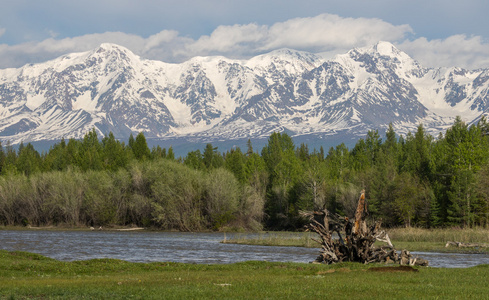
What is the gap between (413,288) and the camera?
31.7m

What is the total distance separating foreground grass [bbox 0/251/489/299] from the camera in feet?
94.7

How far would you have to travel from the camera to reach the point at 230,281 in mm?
34875

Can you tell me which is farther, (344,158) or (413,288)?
(344,158)

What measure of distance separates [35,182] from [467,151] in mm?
91524

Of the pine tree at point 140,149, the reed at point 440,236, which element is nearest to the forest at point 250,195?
the reed at point 440,236

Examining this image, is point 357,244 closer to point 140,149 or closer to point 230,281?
point 230,281

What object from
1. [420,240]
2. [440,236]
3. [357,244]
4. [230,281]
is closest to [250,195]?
[420,240]

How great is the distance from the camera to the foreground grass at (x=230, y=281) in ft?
94.7

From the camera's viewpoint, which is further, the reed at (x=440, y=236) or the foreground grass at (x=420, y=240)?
the reed at (x=440, y=236)

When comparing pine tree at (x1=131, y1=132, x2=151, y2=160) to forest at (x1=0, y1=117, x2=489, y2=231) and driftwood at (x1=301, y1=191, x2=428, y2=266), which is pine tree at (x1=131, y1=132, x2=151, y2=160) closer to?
forest at (x1=0, y1=117, x2=489, y2=231)

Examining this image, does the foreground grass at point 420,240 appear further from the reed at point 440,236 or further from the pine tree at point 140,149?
the pine tree at point 140,149

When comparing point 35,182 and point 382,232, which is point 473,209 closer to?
point 382,232

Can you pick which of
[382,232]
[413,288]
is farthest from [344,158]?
[413,288]

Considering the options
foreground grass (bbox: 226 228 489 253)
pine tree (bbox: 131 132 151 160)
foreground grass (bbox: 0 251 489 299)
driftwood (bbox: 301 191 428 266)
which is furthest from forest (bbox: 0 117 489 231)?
foreground grass (bbox: 0 251 489 299)
